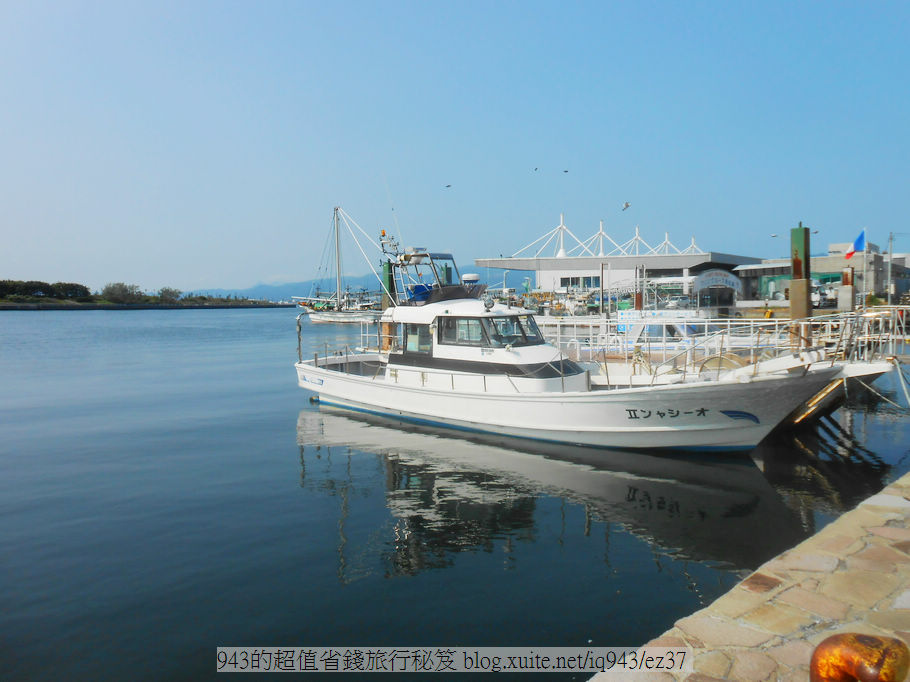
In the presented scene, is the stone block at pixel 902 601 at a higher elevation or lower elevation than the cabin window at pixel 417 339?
lower

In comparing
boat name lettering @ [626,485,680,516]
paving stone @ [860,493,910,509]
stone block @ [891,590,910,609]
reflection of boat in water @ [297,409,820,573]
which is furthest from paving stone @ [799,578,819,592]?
boat name lettering @ [626,485,680,516]

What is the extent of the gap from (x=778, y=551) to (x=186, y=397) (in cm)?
2103

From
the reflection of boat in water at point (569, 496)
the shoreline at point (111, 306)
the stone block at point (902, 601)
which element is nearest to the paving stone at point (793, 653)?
the stone block at point (902, 601)

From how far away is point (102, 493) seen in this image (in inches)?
463

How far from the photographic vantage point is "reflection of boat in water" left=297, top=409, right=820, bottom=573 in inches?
352

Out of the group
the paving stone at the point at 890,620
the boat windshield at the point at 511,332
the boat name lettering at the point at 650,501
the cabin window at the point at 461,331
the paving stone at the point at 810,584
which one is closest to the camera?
the paving stone at the point at 890,620

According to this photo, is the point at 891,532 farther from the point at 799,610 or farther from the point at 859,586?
the point at 799,610

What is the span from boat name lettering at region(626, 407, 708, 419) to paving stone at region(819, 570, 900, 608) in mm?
7404

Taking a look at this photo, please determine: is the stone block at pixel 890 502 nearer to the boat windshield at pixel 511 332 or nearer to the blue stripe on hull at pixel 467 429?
the blue stripe on hull at pixel 467 429

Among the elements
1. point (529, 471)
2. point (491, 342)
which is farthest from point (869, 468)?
point (491, 342)

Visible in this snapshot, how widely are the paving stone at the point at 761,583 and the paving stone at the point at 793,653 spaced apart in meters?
0.84

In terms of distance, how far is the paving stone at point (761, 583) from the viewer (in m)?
5.21

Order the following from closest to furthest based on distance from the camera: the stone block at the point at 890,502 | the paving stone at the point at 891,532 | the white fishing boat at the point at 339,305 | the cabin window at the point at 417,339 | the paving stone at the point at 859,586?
the paving stone at the point at 859,586 → the paving stone at the point at 891,532 → the stone block at the point at 890,502 → the cabin window at the point at 417,339 → the white fishing boat at the point at 339,305

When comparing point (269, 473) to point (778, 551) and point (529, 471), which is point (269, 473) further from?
point (778, 551)
